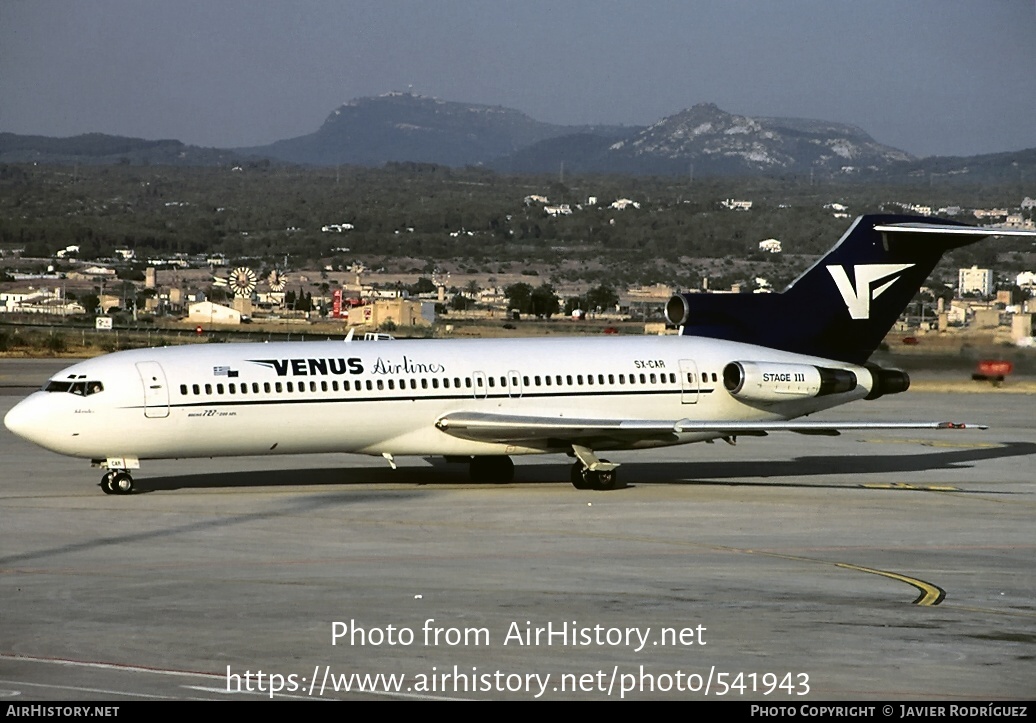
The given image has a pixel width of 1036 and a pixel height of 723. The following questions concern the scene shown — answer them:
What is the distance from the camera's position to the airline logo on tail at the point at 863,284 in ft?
121

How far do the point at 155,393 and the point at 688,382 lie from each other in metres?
11.8

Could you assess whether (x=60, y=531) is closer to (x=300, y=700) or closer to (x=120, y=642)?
(x=120, y=642)

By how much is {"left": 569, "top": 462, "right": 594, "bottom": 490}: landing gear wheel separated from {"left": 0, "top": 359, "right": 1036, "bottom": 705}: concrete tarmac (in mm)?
460

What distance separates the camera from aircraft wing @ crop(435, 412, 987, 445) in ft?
105

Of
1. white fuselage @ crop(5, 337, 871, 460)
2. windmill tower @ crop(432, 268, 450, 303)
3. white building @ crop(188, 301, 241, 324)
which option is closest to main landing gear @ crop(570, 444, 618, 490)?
white fuselage @ crop(5, 337, 871, 460)

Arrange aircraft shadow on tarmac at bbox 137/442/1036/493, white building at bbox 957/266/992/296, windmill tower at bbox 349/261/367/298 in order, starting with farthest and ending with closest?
windmill tower at bbox 349/261/367/298, white building at bbox 957/266/992/296, aircraft shadow on tarmac at bbox 137/442/1036/493

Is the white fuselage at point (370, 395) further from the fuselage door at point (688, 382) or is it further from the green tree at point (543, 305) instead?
the green tree at point (543, 305)

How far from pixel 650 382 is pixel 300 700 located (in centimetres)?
2030

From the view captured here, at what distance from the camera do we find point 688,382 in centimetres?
3456

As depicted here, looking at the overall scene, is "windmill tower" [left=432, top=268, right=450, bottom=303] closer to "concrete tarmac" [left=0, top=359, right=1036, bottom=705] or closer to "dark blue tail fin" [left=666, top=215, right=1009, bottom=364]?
"dark blue tail fin" [left=666, top=215, right=1009, bottom=364]

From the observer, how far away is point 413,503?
30562 millimetres

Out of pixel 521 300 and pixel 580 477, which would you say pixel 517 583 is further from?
pixel 521 300

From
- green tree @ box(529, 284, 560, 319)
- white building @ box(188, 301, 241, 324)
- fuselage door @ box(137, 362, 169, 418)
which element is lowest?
white building @ box(188, 301, 241, 324)

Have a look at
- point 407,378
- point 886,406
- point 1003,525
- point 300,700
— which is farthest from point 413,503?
point 886,406
